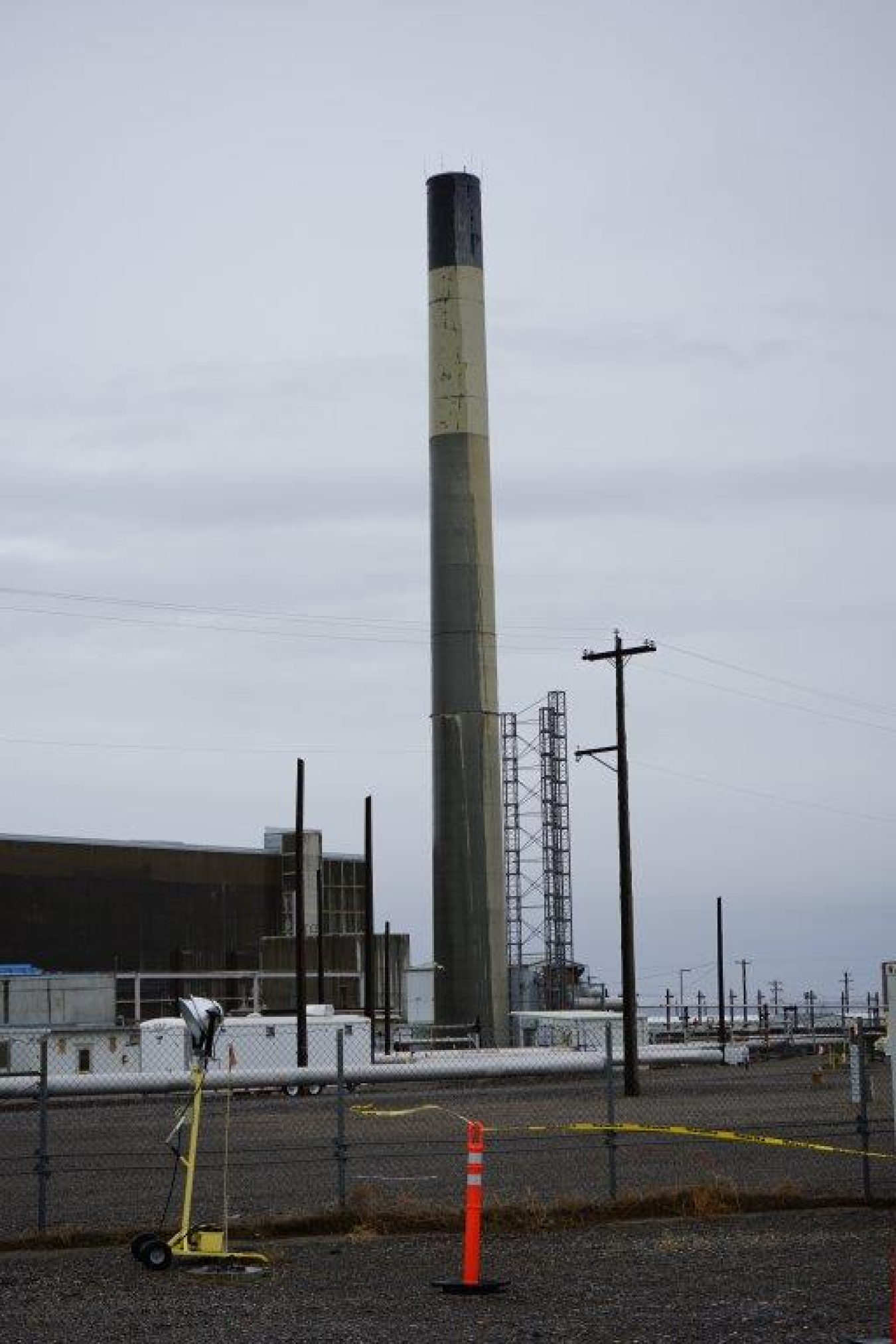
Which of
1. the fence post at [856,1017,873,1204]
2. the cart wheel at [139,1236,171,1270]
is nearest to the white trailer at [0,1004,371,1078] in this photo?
the fence post at [856,1017,873,1204]

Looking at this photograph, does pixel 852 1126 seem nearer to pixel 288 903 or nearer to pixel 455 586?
pixel 455 586

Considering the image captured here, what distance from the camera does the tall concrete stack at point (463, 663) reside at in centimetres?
6294

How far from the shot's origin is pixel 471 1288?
45.3 ft

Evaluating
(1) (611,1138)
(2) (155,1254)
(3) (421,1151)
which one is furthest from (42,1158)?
(3) (421,1151)

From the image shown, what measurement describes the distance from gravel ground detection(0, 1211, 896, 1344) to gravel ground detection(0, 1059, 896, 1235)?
2708 millimetres

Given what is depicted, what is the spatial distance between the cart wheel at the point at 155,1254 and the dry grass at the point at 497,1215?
2072mm

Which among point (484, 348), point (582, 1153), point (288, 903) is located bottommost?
point (582, 1153)

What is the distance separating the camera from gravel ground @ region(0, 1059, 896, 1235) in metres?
22.0

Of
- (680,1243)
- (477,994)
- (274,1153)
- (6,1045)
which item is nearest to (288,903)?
(477,994)

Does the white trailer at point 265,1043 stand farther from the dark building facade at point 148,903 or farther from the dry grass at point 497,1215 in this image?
the dry grass at point 497,1215

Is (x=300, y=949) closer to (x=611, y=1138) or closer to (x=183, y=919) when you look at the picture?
(x=183, y=919)

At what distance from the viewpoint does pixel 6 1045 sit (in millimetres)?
51625

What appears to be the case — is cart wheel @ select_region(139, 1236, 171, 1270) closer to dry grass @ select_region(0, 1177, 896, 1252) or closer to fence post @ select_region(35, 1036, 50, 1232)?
dry grass @ select_region(0, 1177, 896, 1252)

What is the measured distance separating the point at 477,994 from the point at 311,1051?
34.5 ft
